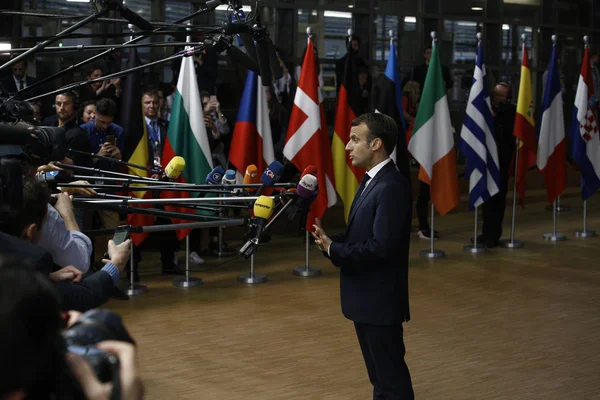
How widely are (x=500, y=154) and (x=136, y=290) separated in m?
4.54

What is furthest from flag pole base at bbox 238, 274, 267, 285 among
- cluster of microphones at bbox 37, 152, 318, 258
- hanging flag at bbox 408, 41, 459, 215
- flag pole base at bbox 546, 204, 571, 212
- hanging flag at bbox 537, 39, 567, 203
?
flag pole base at bbox 546, 204, 571, 212

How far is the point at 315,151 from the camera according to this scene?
839 centimetres

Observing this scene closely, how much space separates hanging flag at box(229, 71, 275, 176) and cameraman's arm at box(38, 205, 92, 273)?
5.16 meters

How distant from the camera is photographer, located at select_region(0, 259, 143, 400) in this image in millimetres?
1380

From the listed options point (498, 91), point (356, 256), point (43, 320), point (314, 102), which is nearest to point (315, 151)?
point (314, 102)

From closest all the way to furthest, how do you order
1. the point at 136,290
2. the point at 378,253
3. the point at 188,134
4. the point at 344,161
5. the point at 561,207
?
the point at 378,253 < the point at 136,290 < the point at 188,134 < the point at 344,161 < the point at 561,207

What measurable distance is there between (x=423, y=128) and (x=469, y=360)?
3.87 m

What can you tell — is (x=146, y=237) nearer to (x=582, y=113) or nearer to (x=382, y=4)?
(x=582, y=113)

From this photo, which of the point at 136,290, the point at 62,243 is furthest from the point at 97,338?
the point at 136,290

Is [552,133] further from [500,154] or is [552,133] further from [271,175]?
[271,175]

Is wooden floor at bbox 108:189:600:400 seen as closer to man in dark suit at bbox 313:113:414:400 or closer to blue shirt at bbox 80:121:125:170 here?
man in dark suit at bbox 313:113:414:400

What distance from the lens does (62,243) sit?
3066 mm

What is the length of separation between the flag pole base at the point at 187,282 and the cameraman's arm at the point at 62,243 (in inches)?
179

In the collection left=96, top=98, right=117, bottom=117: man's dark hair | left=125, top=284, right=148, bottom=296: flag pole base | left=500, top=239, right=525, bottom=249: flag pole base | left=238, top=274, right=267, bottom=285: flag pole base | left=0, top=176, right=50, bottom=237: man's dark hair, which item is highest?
left=96, top=98, right=117, bottom=117: man's dark hair
